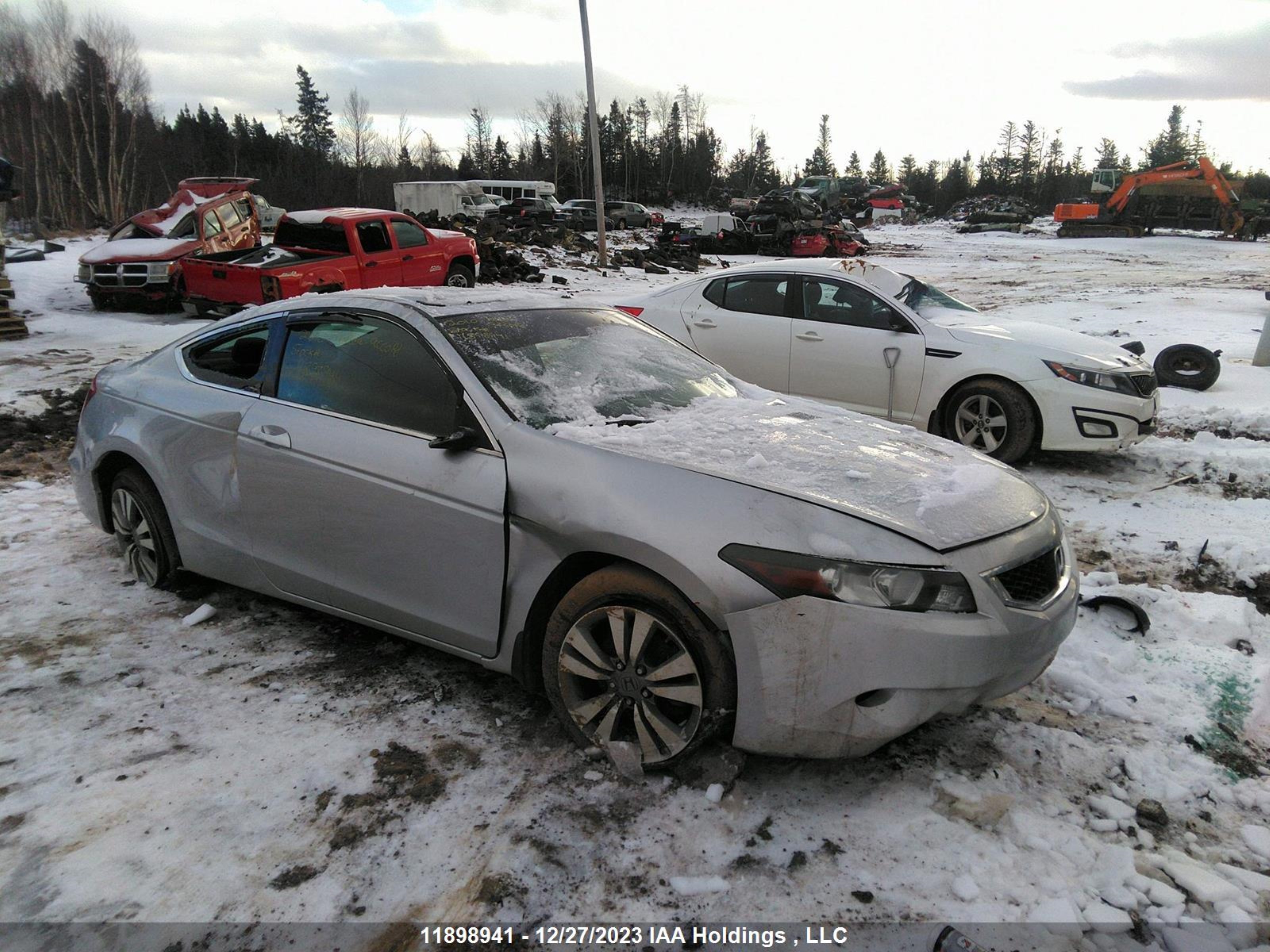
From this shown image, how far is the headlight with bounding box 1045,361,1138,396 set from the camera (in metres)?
5.91

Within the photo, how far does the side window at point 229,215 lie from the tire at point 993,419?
1370 cm

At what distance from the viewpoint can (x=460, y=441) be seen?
2877 millimetres

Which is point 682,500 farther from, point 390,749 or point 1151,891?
point 1151,891

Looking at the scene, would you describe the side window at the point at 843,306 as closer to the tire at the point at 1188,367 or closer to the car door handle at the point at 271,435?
the tire at the point at 1188,367

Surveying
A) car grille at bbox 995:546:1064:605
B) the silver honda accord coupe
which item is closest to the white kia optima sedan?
the silver honda accord coupe

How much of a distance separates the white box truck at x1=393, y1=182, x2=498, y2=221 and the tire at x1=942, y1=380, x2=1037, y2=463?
33977 millimetres

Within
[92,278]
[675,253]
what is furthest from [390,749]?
[675,253]

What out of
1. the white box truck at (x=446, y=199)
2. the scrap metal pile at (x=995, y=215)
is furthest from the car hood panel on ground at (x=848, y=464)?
the scrap metal pile at (x=995, y=215)

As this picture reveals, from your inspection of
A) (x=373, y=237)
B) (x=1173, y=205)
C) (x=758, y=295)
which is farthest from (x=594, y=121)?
(x=1173, y=205)

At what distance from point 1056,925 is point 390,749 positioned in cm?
207

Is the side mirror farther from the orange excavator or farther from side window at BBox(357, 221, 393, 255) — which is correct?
the orange excavator

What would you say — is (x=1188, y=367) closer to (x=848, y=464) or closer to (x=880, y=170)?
(x=848, y=464)

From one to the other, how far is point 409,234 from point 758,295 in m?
8.07

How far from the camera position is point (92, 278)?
1373 centimetres
